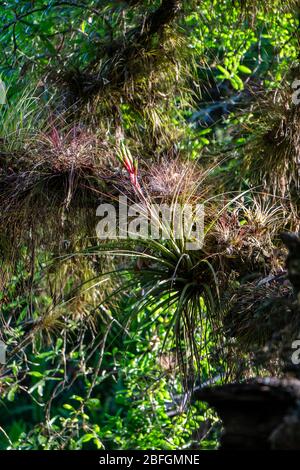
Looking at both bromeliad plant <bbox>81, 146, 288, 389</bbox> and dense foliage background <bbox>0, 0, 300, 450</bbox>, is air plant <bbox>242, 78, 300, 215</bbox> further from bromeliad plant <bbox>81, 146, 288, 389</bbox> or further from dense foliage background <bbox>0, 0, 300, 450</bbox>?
bromeliad plant <bbox>81, 146, 288, 389</bbox>

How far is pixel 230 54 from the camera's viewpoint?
12.7 feet

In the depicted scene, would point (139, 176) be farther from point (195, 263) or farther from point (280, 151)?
point (280, 151)

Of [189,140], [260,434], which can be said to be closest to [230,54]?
[189,140]

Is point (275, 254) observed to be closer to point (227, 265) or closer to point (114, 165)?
point (227, 265)

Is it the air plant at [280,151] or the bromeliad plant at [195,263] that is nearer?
the bromeliad plant at [195,263]

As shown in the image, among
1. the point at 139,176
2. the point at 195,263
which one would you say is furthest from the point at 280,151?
the point at 195,263

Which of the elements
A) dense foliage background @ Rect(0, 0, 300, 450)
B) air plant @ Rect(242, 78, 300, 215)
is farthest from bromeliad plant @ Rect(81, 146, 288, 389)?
air plant @ Rect(242, 78, 300, 215)

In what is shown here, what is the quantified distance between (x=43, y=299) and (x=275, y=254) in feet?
4.95

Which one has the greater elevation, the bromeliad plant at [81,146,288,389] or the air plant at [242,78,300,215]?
the air plant at [242,78,300,215]

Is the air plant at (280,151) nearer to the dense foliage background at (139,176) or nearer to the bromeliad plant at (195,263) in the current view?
the dense foliage background at (139,176)

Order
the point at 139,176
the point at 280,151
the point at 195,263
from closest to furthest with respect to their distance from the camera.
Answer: the point at 195,263, the point at 139,176, the point at 280,151

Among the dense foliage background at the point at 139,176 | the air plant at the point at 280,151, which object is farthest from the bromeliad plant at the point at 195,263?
the air plant at the point at 280,151

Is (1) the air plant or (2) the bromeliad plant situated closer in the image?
(2) the bromeliad plant

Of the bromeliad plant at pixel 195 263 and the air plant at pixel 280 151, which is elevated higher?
the air plant at pixel 280 151
